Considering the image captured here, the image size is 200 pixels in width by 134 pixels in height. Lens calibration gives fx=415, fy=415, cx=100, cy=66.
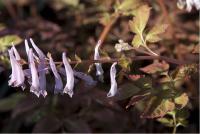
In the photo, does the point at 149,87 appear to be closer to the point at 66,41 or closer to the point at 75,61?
the point at 75,61

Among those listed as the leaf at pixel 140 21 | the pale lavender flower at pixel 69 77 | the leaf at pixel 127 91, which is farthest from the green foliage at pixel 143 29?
the pale lavender flower at pixel 69 77

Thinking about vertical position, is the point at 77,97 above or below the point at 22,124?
above

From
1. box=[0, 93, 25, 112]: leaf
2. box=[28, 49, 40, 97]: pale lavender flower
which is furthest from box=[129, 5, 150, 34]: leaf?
box=[0, 93, 25, 112]: leaf

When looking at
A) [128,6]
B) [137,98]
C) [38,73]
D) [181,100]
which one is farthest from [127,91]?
[128,6]

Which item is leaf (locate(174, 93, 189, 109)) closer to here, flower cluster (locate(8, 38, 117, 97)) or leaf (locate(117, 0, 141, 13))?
flower cluster (locate(8, 38, 117, 97))

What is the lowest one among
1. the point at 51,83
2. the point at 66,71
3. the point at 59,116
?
the point at 59,116

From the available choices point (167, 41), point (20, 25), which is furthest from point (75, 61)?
point (20, 25)

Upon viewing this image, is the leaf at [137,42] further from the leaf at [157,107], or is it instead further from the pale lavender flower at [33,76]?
the pale lavender flower at [33,76]
